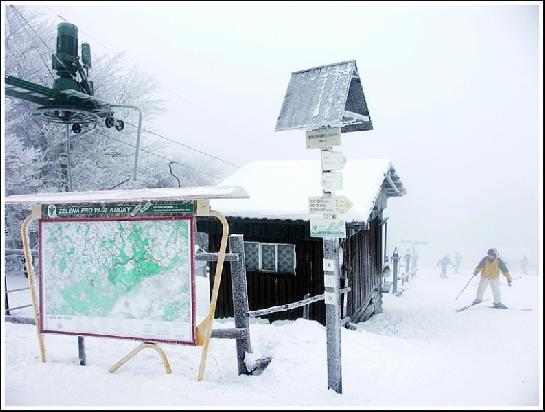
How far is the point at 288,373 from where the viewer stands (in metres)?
5.28

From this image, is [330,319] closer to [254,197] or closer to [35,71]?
[254,197]

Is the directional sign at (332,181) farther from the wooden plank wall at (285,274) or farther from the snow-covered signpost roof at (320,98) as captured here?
the wooden plank wall at (285,274)

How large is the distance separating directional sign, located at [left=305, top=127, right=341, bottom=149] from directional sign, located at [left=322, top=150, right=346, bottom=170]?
4.2 inches

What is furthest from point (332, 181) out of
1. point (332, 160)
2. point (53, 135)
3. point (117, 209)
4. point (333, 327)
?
point (53, 135)

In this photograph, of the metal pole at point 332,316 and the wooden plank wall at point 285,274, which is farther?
the wooden plank wall at point 285,274

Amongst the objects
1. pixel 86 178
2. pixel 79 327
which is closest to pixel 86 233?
pixel 79 327

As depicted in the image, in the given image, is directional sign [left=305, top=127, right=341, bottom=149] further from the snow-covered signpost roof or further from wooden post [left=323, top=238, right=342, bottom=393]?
wooden post [left=323, top=238, right=342, bottom=393]

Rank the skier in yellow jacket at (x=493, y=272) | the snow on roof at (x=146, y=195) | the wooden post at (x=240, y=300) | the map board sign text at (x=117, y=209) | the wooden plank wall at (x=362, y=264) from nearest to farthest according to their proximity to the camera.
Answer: the snow on roof at (x=146, y=195) → the map board sign text at (x=117, y=209) → the wooden post at (x=240, y=300) → the wooden plank wall at (x=362, y=264) → the skier in yellow jacket at (x=493, y=272)

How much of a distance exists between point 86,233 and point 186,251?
1.39m

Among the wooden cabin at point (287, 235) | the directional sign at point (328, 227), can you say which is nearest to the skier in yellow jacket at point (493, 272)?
the wooden cabin at point (287, 235)

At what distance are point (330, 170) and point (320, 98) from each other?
3.06 ft

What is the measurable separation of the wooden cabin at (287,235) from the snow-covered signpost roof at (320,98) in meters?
3.77

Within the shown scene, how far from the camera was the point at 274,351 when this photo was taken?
5848 mm

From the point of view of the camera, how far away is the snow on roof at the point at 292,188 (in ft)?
28.9
